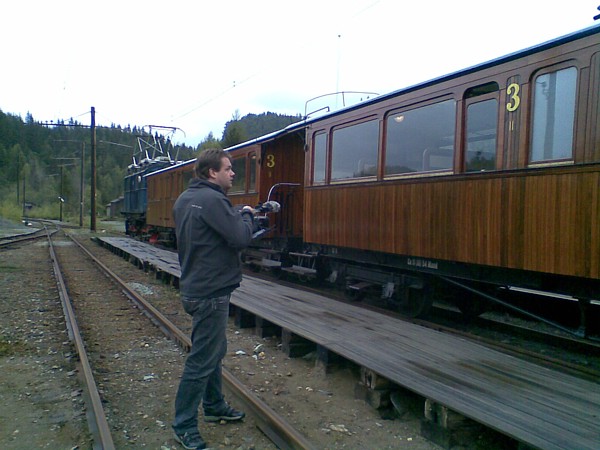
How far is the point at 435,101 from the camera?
6.22 meters

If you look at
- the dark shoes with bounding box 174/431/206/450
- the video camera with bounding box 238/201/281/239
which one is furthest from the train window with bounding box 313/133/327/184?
the dark shoes with bounding box 174/431/206/450

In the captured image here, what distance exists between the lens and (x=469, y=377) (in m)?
3.86

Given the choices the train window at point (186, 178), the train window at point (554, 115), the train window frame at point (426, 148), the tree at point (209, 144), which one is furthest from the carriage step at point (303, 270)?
the tree at point (209, 144)

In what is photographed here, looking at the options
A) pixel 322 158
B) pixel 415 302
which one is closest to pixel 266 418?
pixel 415 302

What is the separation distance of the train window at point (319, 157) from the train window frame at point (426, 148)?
1698mm

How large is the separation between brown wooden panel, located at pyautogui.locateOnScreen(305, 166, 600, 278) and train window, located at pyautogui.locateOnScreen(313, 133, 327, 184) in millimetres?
961

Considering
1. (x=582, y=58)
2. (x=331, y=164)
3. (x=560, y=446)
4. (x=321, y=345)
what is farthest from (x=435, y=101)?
(x=560, y=446)

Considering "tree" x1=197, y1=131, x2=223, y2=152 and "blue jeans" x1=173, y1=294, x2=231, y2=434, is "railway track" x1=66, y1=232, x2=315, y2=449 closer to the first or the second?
"blue jeans" x1=173, y1=294, x2=231, y2=434

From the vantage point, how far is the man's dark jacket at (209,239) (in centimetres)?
325

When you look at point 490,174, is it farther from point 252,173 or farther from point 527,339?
point 252,173

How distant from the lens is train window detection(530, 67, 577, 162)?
4.73m

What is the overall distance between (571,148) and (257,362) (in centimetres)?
375

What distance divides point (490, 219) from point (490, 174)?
19.0 inches

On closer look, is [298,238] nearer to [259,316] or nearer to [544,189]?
[259,316]
